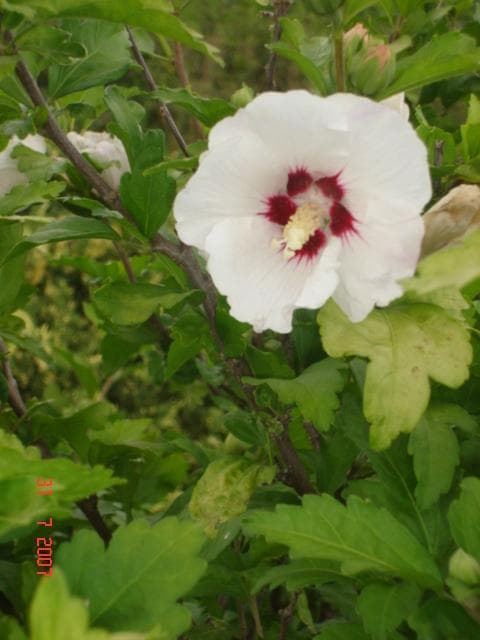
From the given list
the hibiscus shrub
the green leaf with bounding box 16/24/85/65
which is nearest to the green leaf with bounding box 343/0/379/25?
the hibiscus shrub

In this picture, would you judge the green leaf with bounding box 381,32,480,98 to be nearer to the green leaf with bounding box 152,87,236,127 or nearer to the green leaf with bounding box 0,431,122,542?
the green leaf with bounding box 152,87,236,127

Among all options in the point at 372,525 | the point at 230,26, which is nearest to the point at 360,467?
the point at 372,525

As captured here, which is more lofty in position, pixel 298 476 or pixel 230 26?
pixel 298 476

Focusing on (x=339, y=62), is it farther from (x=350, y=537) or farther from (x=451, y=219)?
(x=350, y=537)

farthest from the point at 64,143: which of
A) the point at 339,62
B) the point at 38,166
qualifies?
the point at 339,62

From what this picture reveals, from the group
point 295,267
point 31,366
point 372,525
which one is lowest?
point 31,366

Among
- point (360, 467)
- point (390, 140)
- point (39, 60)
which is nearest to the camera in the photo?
point (390, 140)

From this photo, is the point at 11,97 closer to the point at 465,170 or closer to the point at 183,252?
the point at 183,252
